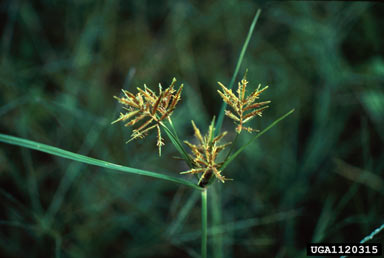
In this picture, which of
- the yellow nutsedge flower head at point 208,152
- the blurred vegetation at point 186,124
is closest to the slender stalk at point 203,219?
the yellow nutsedge flower head at point 208,152

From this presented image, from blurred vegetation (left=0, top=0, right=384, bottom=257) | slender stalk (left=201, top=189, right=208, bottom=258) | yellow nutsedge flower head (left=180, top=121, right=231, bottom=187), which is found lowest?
slender stalk (left=201, top=189, right=208, bottom=258)

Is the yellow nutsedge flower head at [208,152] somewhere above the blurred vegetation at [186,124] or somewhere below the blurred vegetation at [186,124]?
below

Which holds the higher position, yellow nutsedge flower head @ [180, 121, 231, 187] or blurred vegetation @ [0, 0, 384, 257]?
blurred vegetation @ [0, 0, 384, 257]

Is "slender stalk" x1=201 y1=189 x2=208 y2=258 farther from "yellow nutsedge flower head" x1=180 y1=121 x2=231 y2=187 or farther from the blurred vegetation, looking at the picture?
the blurred vegetation

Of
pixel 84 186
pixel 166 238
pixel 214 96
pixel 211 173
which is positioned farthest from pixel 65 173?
pixel 211 173

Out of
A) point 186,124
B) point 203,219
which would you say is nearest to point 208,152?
point 203,219

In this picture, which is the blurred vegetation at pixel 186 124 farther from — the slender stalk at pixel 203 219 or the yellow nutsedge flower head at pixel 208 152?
the yellow nutsedge flower head at pixel 208 152

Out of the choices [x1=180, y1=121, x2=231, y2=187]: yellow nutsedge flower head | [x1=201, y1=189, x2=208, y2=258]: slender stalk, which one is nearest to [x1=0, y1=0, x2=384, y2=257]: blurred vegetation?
[x1=201, y1=189, x2=208, y2=258]: slender stalk

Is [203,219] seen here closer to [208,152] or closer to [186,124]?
[208,152]
